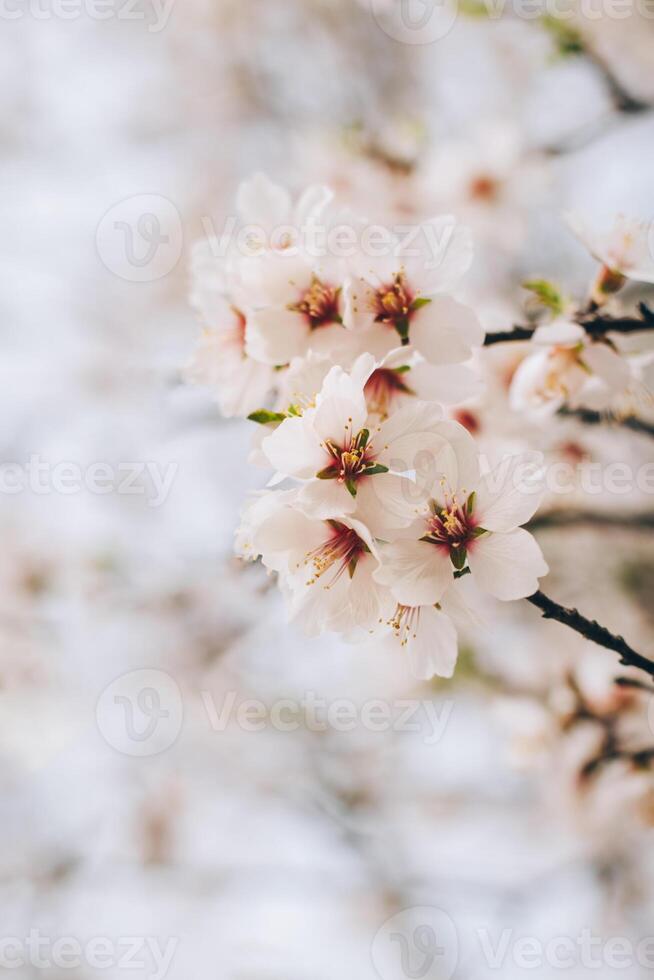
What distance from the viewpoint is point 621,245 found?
797 mm

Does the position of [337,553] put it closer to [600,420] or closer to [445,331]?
[445,331]

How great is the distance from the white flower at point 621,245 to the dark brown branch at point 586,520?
61 cm

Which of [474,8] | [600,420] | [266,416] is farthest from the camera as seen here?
[474,8]

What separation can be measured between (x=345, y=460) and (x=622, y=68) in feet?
6.86

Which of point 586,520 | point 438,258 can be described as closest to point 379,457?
point 438,258

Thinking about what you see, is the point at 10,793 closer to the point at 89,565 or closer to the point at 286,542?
the point at 89,565

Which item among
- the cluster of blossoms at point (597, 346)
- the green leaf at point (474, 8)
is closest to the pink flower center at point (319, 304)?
the cluster of blossoms at point (597, 346)

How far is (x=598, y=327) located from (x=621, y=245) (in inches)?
3.9

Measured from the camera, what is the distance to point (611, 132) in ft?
5.07

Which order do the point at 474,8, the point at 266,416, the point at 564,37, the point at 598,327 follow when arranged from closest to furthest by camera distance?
the point at 266,416 → the point at 598,327 → the point at 564,37 → the point at 474,8

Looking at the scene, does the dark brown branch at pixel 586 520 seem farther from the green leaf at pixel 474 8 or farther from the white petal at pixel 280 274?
the green leaf at pixel 474 8

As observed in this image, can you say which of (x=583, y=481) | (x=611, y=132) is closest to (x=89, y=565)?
(x=583, y=481)

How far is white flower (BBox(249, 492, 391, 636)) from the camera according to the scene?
0.59m

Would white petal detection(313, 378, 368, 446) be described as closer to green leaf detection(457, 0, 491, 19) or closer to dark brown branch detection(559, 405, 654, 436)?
dark brown branch detection(559, 405, 654, 436)
